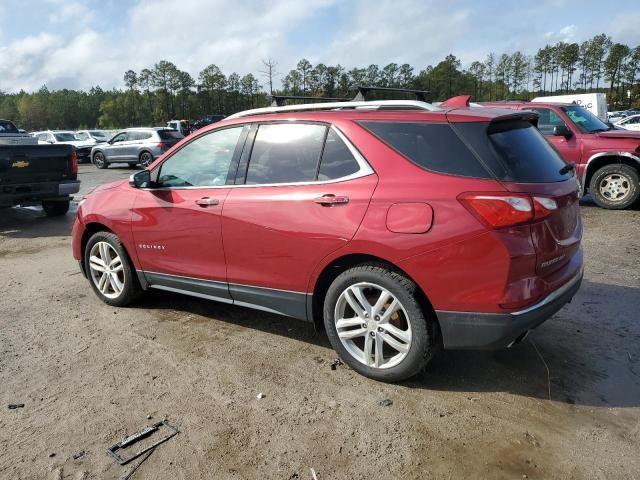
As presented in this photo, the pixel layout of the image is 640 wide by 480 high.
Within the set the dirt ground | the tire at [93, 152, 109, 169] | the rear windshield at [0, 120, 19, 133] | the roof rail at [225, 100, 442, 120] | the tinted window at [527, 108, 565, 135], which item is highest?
the rear windshield at [0, 120, 19, 133]

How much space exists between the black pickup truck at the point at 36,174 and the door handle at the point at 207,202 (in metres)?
6.28

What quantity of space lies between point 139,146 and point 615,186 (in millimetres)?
17642

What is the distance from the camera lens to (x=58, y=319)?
4.73 metres

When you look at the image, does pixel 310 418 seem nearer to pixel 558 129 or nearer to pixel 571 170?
pixel 571 170

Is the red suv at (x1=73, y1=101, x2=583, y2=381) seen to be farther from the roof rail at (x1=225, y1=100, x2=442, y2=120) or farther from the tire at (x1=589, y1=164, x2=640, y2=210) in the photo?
the tire at (x1=589, y1=164, x2=640, y2=210)

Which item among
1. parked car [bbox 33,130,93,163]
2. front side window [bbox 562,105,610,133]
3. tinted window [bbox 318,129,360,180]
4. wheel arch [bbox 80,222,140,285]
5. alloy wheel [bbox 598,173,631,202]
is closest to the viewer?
tinted window [bbox 318,129,360,180]

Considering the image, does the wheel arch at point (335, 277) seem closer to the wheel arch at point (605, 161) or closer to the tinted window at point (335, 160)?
the tinted window at point (335, 160)

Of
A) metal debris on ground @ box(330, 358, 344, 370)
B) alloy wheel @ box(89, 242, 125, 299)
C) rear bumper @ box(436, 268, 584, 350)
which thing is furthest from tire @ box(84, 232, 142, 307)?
rear bumper @ box(436, 268, 584, 350)

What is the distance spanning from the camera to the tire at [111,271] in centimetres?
482

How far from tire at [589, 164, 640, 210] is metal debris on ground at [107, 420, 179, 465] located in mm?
9113

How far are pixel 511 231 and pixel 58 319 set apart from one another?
3.89 metres

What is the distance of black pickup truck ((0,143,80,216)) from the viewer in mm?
8790

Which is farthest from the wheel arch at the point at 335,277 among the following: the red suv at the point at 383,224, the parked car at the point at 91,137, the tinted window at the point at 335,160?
the parked car at the point at 91,137

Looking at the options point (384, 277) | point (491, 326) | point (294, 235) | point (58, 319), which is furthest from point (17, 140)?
point (491, 326)
